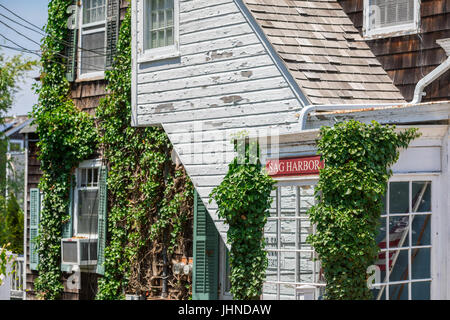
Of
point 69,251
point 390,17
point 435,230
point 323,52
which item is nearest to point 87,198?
point 69,251

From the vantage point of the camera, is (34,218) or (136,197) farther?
(34,218)

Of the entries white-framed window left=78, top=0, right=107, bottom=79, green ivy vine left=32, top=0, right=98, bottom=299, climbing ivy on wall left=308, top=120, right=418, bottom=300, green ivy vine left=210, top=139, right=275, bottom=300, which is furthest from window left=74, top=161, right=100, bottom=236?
climbing ivy on wall left=308, top=120, right=418, bottom=300

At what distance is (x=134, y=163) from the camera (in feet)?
46.8

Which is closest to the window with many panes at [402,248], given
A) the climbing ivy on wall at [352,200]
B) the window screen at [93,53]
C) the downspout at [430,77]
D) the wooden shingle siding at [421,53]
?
the climbing ivy on wall at [352,200]

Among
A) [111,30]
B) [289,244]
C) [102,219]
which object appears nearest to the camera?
[289,244]

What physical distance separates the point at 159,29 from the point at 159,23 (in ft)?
0.37

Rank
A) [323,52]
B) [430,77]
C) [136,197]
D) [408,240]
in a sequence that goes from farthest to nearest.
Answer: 1. [136,197]
2. [323,52]
3. [430,77]
4. [408,240]

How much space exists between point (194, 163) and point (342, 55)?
262 centimetres

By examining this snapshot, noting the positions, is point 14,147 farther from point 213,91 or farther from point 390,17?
point 390,17

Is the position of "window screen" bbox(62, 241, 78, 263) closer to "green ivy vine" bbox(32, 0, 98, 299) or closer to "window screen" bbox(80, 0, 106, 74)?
"green ivy vine" bbox(32, 0, 98, 299)

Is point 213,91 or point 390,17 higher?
point 390,17

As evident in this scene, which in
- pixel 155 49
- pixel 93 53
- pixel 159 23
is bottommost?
pixel 155 49

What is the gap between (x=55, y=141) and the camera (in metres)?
15.4
